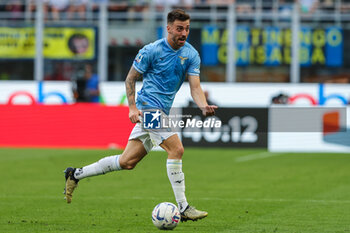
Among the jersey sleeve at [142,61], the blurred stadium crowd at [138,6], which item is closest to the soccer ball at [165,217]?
the jersey sleeve at [142,61]

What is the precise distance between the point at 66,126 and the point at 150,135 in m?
12.1

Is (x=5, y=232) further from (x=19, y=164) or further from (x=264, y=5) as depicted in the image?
(x=264, y=5)

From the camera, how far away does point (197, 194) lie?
1130cm

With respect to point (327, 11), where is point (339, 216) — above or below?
below

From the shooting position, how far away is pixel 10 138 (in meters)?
20.4

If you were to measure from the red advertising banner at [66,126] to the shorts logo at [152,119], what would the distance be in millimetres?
11895

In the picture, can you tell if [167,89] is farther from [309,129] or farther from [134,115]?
[309,129]

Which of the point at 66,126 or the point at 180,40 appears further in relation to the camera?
the point at 66,126

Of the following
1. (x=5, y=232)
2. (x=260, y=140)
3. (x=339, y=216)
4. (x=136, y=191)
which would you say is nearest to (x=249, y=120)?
(x=260, y=140)

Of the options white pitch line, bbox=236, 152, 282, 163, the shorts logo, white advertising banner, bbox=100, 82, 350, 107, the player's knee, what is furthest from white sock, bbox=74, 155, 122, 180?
white advertising banner, bbox=100, 82, 350, 107

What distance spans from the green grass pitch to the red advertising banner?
1.65 metres

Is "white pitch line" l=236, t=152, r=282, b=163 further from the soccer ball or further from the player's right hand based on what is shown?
the soccer ball

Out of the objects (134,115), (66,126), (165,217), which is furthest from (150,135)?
(66,126)

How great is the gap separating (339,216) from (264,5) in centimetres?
1474
